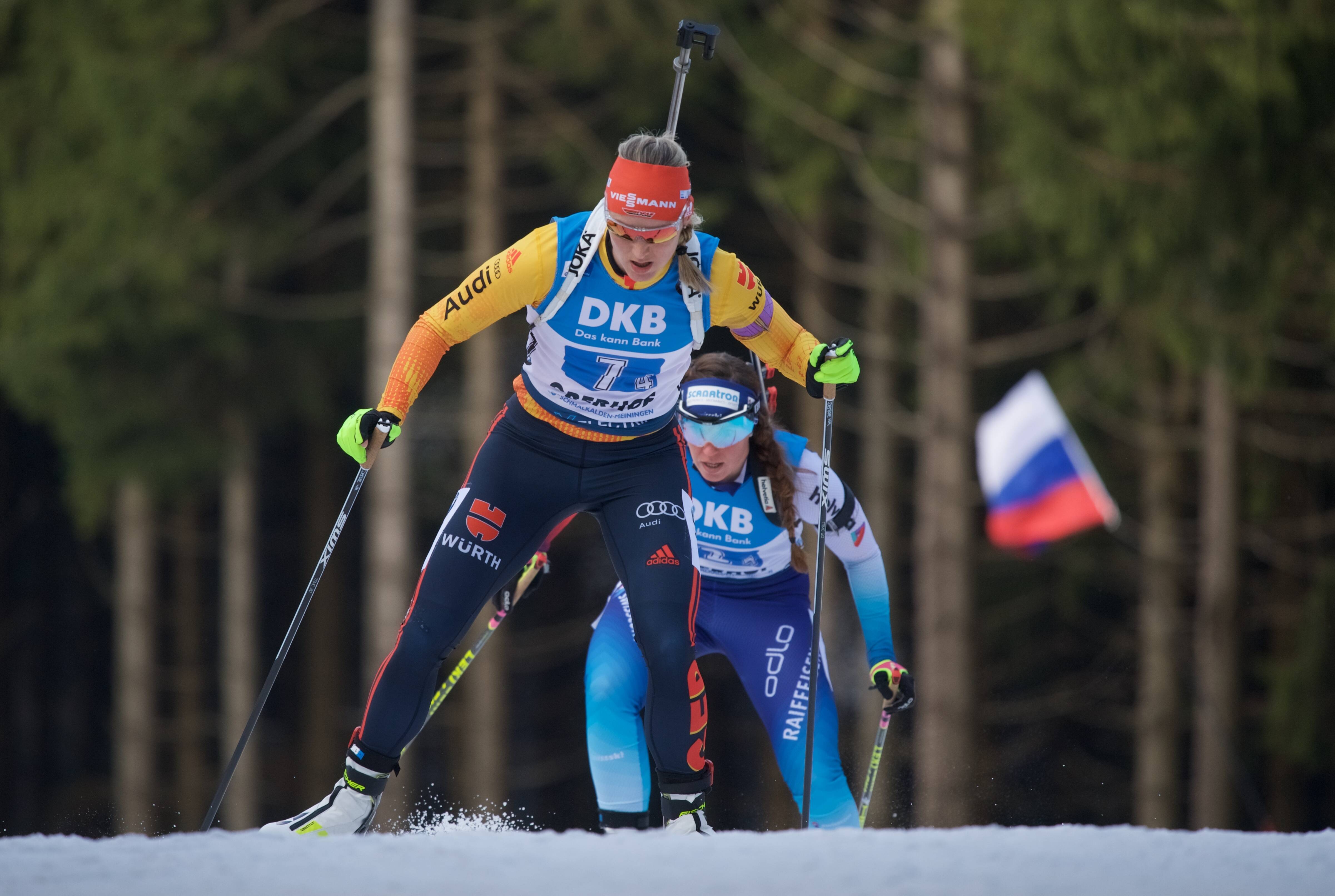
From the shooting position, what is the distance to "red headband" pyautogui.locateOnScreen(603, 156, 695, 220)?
384 cm

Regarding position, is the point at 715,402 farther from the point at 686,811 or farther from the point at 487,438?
the point at 686,811

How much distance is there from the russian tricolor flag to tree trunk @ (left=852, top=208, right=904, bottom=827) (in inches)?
155

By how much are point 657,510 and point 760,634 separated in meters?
1.18

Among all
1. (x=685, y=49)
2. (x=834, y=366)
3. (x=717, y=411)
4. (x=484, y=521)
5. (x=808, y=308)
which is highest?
(x=808, y=308)

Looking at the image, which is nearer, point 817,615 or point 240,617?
point 817,615

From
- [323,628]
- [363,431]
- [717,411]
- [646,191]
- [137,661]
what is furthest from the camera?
[323,628]

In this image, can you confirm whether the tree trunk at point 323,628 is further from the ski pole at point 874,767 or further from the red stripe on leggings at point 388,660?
the red stripe on leggings at point 388,660

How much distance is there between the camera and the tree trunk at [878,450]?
11.9 meters

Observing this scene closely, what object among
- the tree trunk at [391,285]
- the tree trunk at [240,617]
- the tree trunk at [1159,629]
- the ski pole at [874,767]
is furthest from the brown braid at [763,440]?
the tree trunk at [240,617]

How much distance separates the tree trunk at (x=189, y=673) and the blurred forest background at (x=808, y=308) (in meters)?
0.07

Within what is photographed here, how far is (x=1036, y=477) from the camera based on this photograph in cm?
757

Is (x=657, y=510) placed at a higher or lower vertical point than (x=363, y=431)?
lower

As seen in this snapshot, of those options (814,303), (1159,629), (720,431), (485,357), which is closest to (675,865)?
(720,431)

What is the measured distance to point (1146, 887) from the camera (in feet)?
Result: 9.62
